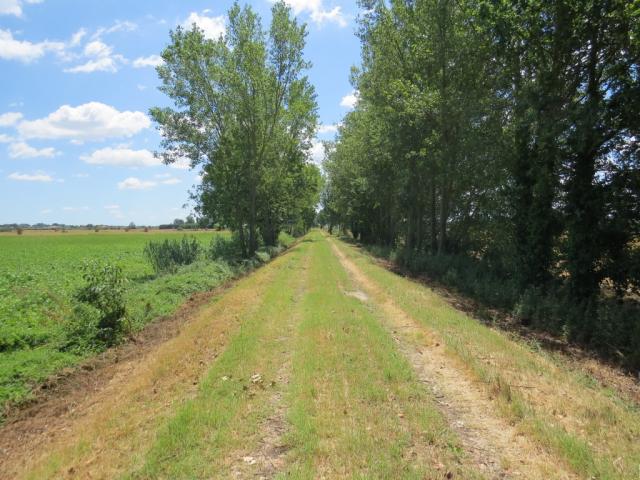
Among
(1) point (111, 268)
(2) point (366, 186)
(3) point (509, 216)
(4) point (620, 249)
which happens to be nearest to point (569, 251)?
(4) point (620, 249)

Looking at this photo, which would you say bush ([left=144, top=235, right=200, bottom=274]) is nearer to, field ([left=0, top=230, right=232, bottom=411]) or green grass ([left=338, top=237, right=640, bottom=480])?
field ([left=0, top=230, right=232, bottom=411])

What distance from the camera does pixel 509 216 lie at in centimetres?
1673

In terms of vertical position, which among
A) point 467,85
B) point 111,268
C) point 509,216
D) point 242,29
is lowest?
point 111,268

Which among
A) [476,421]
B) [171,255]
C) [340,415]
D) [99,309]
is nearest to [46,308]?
[99,309]

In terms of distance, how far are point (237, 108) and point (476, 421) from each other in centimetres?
2871

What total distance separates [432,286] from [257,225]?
2379 centimetres

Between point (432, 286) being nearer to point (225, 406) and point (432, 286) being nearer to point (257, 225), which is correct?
point (225, 406)

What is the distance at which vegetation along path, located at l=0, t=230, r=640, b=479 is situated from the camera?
442 cm

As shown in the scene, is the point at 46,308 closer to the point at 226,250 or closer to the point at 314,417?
the point at 314,417

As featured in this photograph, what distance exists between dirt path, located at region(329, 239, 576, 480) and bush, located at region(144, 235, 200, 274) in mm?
19712

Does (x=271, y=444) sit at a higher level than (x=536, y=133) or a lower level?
lower

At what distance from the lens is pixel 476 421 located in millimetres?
5328

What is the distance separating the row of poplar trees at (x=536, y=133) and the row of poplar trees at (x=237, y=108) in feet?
29.3

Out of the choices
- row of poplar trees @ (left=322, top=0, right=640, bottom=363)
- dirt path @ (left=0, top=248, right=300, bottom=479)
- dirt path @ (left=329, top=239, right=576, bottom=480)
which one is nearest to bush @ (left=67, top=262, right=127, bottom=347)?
dirt path @ (left=0, top=248, right=300, bottom=479)
